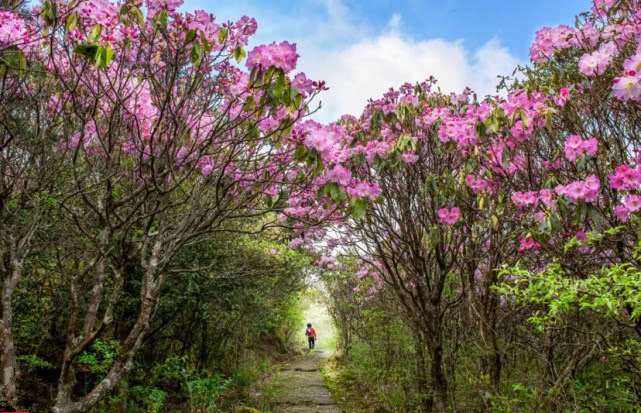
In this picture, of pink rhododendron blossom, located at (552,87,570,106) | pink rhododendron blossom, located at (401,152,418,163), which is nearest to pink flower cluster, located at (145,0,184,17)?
pink rhododendron blossom, located at (401,152,418,163)

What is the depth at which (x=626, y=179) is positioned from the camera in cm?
230

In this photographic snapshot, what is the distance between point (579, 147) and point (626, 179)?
0.35 meters

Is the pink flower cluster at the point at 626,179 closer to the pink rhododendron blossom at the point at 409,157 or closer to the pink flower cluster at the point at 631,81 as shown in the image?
the pink flower cluster at the point at 631,81

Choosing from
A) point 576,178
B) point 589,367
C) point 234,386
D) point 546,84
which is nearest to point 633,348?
point 576,178

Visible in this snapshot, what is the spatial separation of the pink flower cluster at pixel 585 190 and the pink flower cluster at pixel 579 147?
283mm

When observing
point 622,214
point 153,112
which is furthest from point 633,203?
point 153,112

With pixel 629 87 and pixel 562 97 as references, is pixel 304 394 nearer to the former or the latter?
pixel 562 97

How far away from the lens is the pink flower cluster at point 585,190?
2293mm

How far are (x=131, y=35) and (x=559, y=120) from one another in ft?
11.0

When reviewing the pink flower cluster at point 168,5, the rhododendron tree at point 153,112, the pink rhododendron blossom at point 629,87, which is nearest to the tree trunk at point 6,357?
the rhododendron tree at point 153,112

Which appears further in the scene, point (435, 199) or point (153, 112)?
point (153, 112)

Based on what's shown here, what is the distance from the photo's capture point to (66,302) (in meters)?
5.04

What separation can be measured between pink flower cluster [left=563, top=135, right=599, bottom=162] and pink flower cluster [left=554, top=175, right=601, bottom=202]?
28 cm

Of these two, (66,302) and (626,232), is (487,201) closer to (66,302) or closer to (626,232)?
(626,232)
